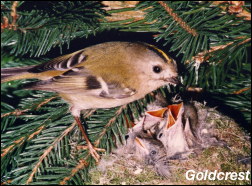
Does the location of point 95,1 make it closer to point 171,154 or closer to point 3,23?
point 3,23

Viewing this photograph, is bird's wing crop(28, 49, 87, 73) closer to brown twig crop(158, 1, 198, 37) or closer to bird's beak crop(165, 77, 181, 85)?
bird's beak crop(165, 77, 181, 85)

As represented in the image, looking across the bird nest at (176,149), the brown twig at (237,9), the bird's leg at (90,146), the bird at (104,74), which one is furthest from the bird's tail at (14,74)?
the brown twig at (237,9)

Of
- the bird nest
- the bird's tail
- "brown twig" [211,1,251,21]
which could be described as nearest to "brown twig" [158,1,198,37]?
"brown twig" [211,1,251,21]

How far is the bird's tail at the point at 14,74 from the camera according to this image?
198 cm

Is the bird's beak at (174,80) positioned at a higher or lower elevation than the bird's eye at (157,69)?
lower

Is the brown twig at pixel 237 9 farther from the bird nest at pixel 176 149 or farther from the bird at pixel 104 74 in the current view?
the bird nest at pixel 176 149

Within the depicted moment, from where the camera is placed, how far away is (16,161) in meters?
1.70

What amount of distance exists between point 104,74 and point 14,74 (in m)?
0.57

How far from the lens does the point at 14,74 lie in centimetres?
200

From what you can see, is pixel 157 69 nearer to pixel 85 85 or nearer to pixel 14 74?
pixel 85 85

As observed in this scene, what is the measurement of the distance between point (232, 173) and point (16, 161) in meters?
1.18

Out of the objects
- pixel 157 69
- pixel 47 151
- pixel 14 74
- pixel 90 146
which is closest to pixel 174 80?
pixel 157 69

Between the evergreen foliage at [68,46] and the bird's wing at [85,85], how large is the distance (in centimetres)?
11

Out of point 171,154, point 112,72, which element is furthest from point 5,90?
point 171,154
